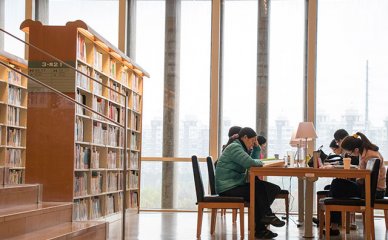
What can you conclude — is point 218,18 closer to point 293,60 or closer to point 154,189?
point 293,60

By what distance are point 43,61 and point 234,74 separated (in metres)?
4.72

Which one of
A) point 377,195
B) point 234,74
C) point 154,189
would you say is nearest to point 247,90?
point 234,74

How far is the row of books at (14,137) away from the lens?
6457mm

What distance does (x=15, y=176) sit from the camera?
235 inches

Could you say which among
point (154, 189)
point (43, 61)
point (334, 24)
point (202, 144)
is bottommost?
point (154, 189)

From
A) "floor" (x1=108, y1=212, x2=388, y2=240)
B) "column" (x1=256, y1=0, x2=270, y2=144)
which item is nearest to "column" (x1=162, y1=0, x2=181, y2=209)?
"floor" (x1=108, y1=212, x2=388, y2=240)

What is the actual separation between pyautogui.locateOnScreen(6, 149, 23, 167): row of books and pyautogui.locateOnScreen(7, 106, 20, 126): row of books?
1.04 m

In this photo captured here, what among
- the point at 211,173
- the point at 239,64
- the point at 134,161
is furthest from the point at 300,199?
the point at 239,64

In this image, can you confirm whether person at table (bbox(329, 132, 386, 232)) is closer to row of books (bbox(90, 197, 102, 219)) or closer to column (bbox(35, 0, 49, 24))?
row of books (bbox(90, 197, 102, 219))

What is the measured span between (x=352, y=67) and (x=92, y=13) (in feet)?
13.7

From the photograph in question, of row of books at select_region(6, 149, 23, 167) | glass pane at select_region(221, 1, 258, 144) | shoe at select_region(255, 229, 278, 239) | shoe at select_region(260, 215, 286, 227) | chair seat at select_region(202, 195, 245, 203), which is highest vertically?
glass pane at select_region(221, 1, 258, 144)

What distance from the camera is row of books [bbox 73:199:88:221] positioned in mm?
6117

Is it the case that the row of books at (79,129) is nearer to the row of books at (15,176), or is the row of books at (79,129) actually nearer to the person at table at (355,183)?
the row of books at (15,176)

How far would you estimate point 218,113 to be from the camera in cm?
1054
